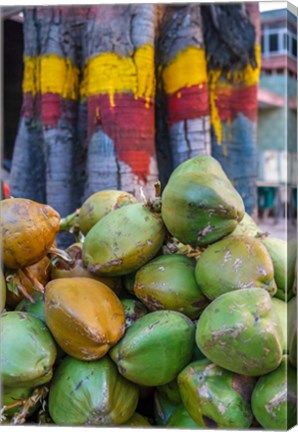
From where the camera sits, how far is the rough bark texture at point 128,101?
83.9 inches

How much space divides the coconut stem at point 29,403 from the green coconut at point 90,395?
0.07 ft

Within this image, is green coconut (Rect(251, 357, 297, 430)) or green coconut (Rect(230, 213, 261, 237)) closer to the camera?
green coconut (Rect(251, 357, 297, 430))

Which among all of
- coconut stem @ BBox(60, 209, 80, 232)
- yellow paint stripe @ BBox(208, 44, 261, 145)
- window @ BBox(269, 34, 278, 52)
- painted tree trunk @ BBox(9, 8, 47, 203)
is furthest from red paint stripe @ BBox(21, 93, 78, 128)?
window @ BBox(269, 34, 278, 52)

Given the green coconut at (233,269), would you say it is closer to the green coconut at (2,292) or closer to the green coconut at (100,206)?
the green coconut at (100,206)

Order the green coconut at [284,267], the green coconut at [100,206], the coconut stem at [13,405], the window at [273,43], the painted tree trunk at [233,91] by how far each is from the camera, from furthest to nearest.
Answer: the painted tree trunk at [233,91] → the window at [273,43] → the green coconut at [100,206] → the green coconut at [284,267] → the coconut stem at [13,405]

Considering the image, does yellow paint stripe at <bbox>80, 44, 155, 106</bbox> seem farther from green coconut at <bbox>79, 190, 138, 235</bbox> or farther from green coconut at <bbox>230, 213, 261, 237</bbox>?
green coconut at <bbox>230, 213, 261, 237</bbox>

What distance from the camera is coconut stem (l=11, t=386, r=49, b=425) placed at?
1195mm

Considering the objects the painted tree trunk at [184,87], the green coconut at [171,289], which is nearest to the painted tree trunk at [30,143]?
the painted tree trunk at [184,87]

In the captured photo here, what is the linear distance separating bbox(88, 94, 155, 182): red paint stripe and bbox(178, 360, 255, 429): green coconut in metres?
1.18

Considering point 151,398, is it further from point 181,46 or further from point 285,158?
point 181,46

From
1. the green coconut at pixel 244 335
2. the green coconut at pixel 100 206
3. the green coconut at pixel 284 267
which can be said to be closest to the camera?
the green coconut at pixel 244 335

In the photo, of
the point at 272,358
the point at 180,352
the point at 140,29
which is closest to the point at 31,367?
the point at 180,352

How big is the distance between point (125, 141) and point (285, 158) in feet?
3.25

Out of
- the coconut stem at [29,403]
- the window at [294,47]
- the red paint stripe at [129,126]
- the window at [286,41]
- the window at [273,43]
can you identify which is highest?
the window at [273,43]
